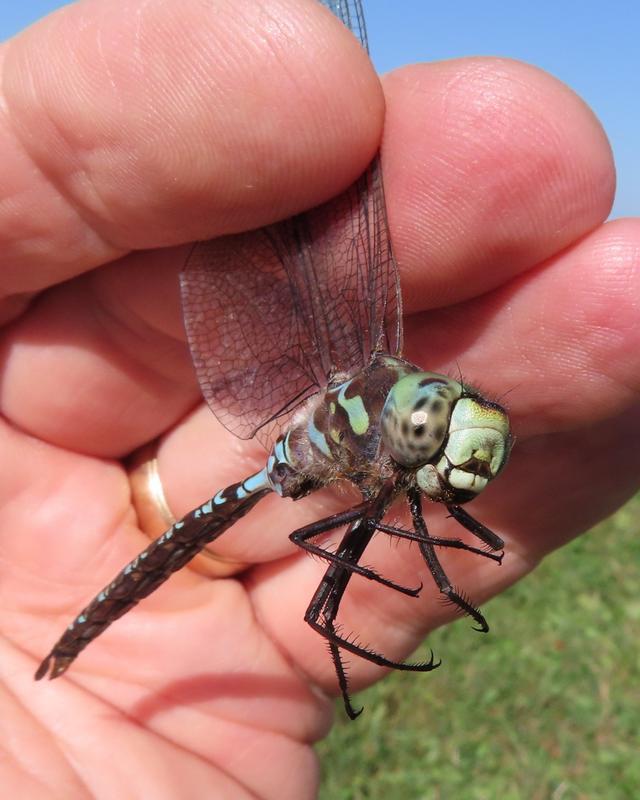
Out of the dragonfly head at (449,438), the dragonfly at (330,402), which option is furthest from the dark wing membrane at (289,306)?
the dragonfly head at (449,438)

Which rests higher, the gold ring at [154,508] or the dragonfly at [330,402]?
the dragonfly at [330,402]

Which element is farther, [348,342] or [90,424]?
[90,424]

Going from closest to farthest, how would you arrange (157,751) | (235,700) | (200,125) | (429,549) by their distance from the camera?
(200,125), (429,549), (157,751), (235,700)

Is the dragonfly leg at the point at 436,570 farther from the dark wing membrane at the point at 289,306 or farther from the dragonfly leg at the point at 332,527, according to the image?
the dark wing membrane at the point at 289,306

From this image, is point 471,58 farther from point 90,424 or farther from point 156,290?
point 90,424

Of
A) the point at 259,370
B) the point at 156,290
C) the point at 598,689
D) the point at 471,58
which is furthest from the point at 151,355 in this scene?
the point at 598,689

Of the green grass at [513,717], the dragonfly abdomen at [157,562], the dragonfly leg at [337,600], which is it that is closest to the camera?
the dragonfly leg at [337,600]

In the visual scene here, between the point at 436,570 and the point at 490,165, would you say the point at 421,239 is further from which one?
the point at 436,570

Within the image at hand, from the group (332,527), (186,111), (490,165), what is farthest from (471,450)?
(186,111)
